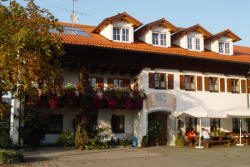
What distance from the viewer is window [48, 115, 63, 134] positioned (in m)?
19.5

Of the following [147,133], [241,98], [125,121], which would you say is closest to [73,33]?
[125,121]

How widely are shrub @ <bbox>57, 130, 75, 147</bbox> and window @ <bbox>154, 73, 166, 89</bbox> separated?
677 cm

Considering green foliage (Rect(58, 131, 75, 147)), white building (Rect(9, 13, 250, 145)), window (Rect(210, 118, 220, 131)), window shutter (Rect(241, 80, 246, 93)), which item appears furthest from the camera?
window shutter (Rect(241, 80, 246, 93))

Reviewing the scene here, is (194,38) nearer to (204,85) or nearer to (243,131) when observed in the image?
(204,85)

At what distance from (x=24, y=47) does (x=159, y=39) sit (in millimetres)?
12681

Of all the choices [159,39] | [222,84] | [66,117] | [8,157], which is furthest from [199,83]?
[8,157]

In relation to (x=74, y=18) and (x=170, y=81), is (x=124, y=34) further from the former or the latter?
(x=170, y=81)

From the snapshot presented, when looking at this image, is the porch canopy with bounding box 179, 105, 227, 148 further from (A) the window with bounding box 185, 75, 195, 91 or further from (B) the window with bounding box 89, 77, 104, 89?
(B) the window with bounding box 89, 77, 104, 89

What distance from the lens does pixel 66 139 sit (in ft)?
61.8

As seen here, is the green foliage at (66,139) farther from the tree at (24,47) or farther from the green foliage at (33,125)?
the tree at (24,47)

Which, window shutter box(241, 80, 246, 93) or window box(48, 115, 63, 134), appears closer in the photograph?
window box(48, 115, 63, 134)

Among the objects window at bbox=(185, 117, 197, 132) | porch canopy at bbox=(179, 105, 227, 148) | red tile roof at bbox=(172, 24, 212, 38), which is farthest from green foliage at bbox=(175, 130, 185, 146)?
red tile roof at bbox=(172, 24, 212, 38)

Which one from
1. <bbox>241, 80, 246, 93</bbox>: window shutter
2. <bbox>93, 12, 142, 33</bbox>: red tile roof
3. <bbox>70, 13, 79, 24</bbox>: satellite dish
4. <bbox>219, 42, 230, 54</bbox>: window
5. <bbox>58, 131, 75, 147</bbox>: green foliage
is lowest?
<bbox>58, 131, 75, 147</bbox>: green foliage

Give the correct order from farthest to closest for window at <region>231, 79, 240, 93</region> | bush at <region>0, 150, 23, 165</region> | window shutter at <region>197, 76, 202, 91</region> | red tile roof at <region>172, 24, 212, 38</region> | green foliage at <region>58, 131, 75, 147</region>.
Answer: window at <region>231, 79, 240, 93</region>
red tile roof at <region>172, 24, 212, 38</region>
window shutter at <region>197, 76, 202, 91</region>
green foliage at <region>58, 131, 75, 147</region>
bush at <region>0, 150, 23, 165</region>
